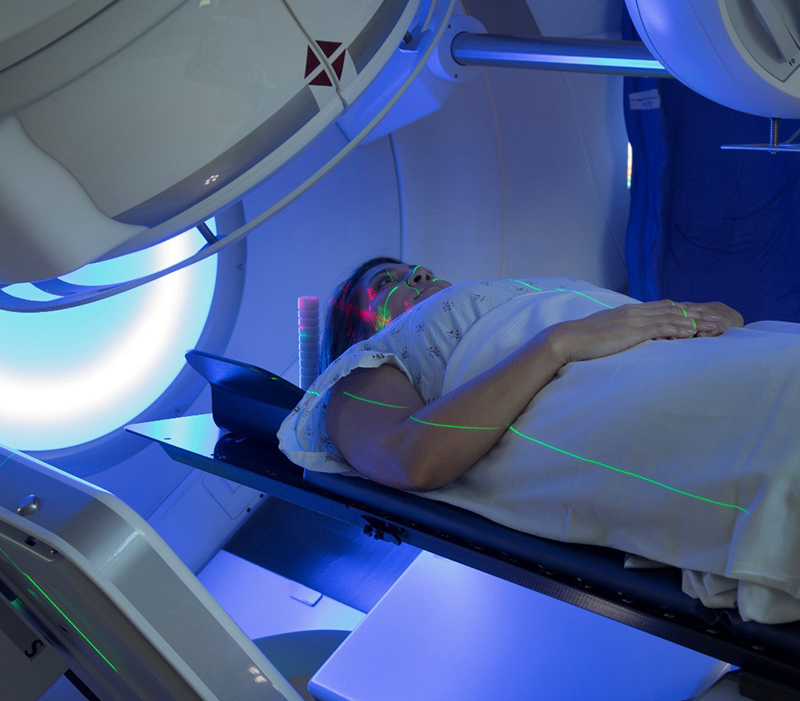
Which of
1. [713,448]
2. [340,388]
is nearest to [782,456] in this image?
[713,448]

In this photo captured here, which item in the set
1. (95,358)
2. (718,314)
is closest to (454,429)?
(718,314)

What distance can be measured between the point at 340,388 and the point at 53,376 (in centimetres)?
88

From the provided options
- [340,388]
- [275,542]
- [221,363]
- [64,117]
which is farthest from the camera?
[275,542]

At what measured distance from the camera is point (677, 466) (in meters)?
1.14

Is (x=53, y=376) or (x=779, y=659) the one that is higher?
(x=53, y=376)

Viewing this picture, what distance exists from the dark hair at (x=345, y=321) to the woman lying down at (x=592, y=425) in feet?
0.99

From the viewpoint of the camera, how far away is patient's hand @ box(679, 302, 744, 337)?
1.59 meters

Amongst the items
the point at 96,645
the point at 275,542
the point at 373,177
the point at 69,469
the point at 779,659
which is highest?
the point at 373,177

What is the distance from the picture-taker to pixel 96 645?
95cm

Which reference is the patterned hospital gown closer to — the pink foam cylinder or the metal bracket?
the metal bracket

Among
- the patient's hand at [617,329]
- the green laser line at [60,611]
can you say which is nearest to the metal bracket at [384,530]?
the patient's hand at [617,329]

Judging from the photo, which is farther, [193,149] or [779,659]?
[779,659]

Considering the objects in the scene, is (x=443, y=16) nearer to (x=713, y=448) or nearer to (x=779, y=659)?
(x=713, y=448)

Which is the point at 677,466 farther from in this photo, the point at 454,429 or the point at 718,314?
the point at 718,314
